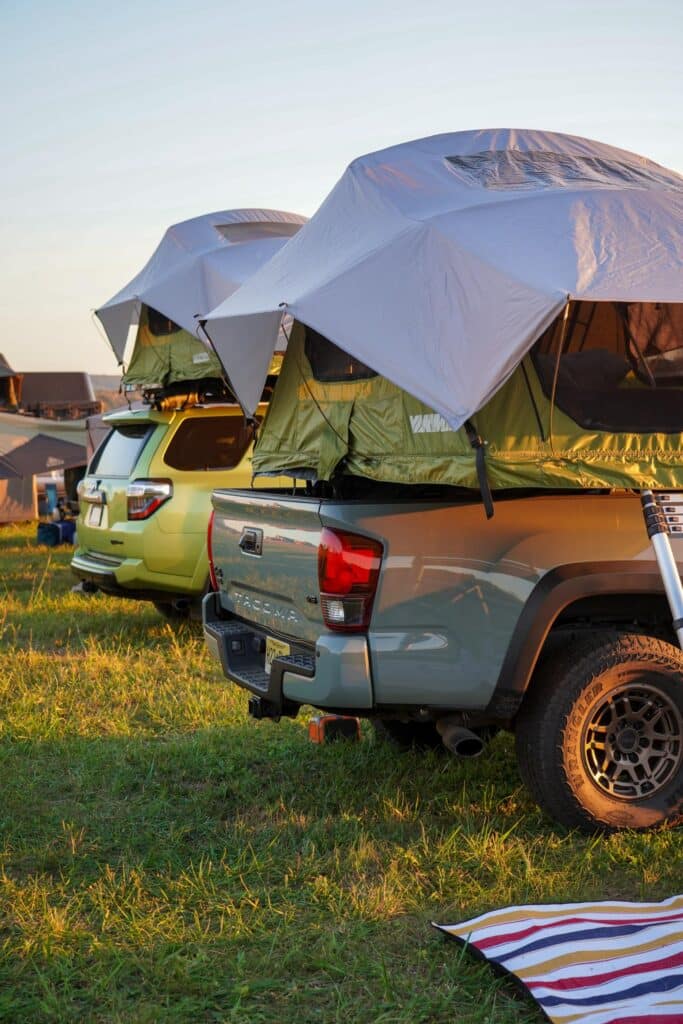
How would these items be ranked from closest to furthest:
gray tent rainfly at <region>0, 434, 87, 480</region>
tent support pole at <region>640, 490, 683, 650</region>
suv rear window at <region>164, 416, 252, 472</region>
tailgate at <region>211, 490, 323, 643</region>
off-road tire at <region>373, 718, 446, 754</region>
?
tent support pole at <region>640, 490, 683, 650</region> → tailgate at <region>211, 490, 323, 643</region> → off-road tire at <region>373, 718, 446, 754</region> → suv rear window at <region>164, 416, 252, 472</region> → gray tent rainfly at <region>0, 434, 87, 480</region>

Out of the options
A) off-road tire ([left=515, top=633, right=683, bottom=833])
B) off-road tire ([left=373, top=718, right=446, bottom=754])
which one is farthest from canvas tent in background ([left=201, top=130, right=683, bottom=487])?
off-road tire ([left=373, top=718, right=446, bottom=754])

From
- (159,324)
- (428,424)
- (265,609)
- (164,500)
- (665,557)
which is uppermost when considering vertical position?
(159,324)

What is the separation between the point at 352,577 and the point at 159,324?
7404 mm

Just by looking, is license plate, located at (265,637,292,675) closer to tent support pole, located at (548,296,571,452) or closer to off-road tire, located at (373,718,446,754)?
off-road tire, located at (373,718,446,754)

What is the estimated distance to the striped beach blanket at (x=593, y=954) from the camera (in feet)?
11.3

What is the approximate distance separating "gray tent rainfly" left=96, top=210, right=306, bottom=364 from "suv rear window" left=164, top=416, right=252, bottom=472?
3.44 ft

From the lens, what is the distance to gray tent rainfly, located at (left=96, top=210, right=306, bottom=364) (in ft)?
34.9

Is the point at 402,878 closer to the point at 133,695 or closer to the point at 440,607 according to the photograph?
the point at 440,607

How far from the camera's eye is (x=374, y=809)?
17.4 ft

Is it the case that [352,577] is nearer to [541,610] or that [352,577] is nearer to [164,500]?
[541,610]

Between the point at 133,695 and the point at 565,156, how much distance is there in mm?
4235

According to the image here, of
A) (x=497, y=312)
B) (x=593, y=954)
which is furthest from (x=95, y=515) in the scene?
(x=593, y=954)

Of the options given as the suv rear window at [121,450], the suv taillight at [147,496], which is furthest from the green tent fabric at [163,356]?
the suv taillight at [147,496]

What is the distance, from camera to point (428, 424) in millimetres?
4859
